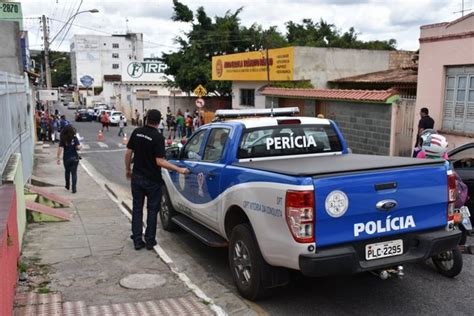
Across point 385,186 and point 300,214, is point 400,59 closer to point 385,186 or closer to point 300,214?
point 385,186

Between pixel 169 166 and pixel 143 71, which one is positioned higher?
pixel 143 71

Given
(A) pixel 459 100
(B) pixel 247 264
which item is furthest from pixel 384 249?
(A) pixel 459 100

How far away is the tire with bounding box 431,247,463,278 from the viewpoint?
5.36m

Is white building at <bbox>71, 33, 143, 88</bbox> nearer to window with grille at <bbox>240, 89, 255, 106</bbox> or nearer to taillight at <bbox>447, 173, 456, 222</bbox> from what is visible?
window with grille at <bbox>240, 89, 255, 106</bbox>

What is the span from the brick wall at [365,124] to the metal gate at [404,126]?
0.93ft

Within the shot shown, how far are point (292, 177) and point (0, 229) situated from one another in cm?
246

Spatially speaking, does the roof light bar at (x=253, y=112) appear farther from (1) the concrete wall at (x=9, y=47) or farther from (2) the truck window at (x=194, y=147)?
(1) the concrete wall at (x=9, y=47)

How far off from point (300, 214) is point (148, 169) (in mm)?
2982

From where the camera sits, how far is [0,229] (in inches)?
157

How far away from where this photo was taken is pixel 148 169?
6.40 m

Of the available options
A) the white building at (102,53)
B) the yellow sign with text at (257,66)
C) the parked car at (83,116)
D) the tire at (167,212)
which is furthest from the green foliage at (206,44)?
the white building at (102,53)

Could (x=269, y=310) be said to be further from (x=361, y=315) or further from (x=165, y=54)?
(x=165, y=54)

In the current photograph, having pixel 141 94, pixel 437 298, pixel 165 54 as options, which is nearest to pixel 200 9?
pixel 165 54

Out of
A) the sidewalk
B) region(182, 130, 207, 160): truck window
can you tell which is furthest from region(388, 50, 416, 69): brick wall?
region(182, 130, 207, 160): truck window
